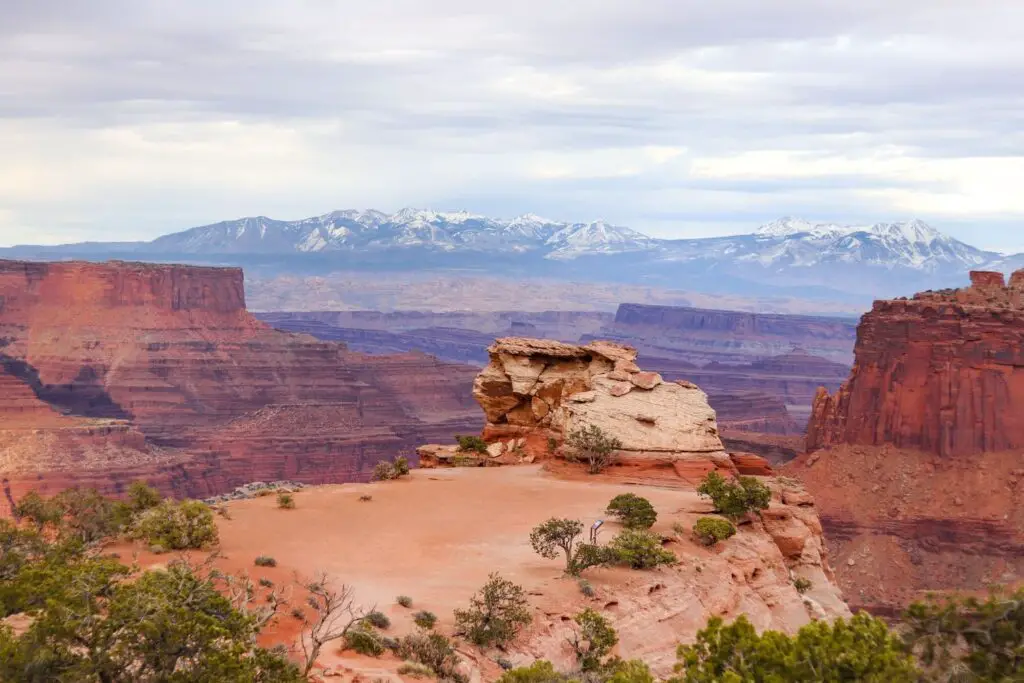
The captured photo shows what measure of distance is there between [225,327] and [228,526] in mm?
105017

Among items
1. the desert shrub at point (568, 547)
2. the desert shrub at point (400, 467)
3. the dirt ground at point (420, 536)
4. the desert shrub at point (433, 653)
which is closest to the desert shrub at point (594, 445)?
the dirt ground at point (420, 536)

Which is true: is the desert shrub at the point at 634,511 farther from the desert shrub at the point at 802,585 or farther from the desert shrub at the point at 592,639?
the desert shrub at the point at 592,639

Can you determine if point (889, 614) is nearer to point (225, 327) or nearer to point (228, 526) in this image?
point (228, 526)

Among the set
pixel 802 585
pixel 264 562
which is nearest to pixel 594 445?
pixel 802 585

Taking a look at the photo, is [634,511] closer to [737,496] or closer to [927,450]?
[737,496]

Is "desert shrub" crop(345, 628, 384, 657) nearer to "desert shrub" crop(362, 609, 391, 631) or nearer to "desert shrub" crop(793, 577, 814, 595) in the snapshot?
"desert shrub" crop(362, 609, 391, 631)

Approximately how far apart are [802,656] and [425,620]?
733 cm

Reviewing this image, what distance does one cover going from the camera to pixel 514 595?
22.1 m

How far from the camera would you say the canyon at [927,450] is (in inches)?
2466

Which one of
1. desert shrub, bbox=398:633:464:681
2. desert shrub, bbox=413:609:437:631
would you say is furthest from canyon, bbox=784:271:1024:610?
desert shrub, bbox=398:633:464:681

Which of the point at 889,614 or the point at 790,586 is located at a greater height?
the point at 790,586

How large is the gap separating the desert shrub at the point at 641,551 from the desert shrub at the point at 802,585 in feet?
14.4

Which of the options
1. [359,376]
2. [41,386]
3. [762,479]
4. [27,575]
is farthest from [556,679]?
[359,376]

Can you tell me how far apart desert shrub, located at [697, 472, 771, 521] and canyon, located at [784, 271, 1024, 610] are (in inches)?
1208
